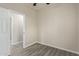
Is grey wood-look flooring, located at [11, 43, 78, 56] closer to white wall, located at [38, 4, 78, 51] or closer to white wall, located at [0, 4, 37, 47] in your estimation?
white wall, located at [38, 4, 78, 51]

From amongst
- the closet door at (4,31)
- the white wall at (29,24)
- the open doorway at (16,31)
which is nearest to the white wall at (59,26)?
the white wall at (29,24)

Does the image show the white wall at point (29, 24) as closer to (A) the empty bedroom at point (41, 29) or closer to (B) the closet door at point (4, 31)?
(A) the empty bedroom at point (41, 29)

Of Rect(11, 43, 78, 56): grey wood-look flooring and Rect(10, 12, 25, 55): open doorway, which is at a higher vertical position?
Rect(10, 12, 25, 55): open doorway

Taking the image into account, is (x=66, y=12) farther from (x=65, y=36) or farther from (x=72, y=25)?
(x=65, y=36)

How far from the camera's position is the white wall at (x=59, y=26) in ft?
13.1

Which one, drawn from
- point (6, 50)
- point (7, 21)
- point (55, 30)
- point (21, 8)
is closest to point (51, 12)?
point (55, 30)

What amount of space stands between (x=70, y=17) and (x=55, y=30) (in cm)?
105

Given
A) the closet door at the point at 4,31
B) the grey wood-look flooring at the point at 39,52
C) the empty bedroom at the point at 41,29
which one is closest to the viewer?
the closet door at the point at 4,31

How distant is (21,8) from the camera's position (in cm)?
428

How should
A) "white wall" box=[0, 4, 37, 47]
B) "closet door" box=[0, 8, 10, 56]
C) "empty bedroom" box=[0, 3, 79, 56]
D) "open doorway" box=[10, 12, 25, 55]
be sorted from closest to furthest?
"closet door" box=[0, 8, 10, 56]
"empty bedroom" box=[0, 3, 79, 56]
"white wall" box=[0, 4, 37, 47]
"open doorway" box=[10, 12, 25, 55]

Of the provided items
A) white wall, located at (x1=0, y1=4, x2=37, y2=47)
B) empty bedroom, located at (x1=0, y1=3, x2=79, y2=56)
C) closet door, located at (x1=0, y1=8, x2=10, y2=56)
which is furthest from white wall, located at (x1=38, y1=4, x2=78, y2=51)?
closet door, located at (x1=0, y1=8, x2=10, y2=56)

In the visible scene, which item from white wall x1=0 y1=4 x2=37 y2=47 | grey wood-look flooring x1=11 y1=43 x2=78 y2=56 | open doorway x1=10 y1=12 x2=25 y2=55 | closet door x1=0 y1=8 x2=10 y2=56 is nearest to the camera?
closet door x1=0 y1=8 x2=10 y2=56

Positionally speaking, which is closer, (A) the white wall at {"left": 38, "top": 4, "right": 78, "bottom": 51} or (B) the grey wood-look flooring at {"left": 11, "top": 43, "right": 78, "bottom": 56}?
(B) the grey wood-look flooring at {"left": 11, "top": 43, "right": 78, "bottom": 56}

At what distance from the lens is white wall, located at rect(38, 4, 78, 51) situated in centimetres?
400
